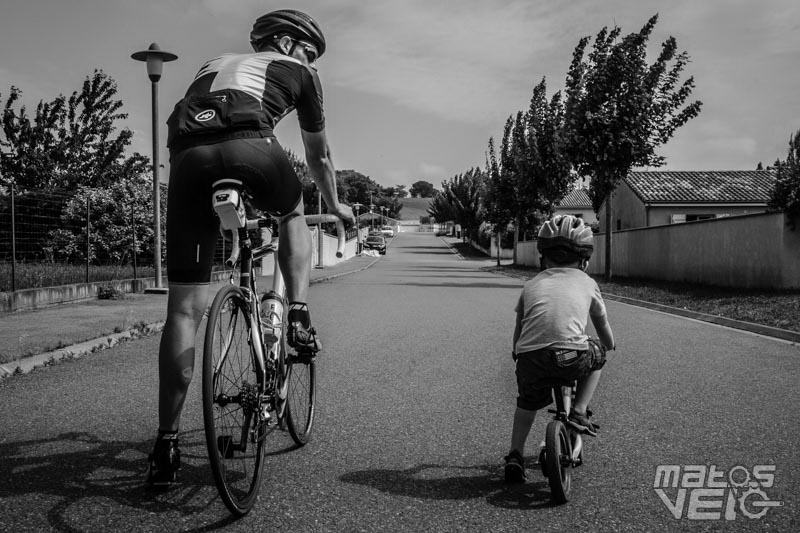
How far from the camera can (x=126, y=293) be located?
1385 cm

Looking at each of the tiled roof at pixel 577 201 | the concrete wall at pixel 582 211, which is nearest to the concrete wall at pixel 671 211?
the concrete wall at pixel 582 211

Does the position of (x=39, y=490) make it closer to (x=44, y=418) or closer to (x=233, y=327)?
(x=233, y=327)

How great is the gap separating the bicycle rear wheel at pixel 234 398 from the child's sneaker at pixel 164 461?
26cm

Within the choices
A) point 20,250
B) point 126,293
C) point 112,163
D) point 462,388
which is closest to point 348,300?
point 126,293

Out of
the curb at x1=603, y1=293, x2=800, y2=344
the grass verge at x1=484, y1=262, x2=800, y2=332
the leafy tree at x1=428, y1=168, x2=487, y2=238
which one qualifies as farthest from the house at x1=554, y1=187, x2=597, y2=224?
the curb at x1=603, y1=293, x2=800, y2=344

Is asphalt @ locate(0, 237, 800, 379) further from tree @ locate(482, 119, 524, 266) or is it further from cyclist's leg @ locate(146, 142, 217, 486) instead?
tree @ locate(482, 119, 524, 266)

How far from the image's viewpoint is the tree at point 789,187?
14.8 metres

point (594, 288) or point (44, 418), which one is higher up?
point (594, 288)

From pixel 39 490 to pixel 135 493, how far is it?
1.25ft

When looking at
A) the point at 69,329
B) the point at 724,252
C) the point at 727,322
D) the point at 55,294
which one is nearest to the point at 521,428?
the point at 69,329

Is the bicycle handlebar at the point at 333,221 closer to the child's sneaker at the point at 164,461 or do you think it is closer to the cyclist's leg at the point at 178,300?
the cyclist's leg at the point at 178,300

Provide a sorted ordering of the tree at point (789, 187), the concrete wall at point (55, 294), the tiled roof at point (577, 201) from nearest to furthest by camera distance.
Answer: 1. the concrete wall at point (55, 294)
2. the tree at point (789, 187)
3. the tiled roof at point (577, 201)

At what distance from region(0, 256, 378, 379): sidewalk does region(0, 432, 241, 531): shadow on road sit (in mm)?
2460

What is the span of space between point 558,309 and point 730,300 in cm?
1121
